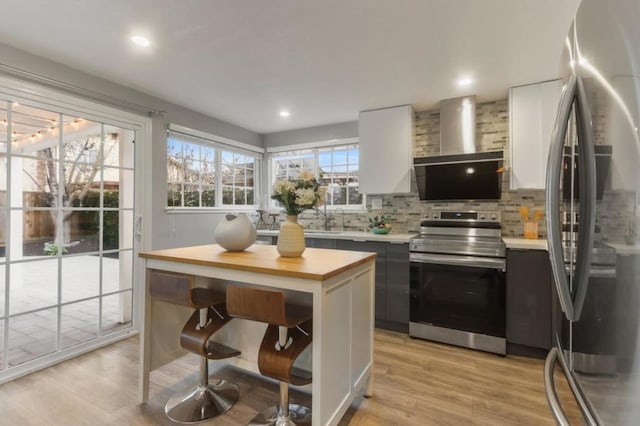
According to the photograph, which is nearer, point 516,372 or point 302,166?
point 516,372

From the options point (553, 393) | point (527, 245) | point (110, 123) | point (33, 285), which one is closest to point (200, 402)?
point (33, 285)

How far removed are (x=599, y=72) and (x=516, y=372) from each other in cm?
245

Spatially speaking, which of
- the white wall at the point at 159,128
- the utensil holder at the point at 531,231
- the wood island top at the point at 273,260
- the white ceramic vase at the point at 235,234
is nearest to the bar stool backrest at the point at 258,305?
the wood island top at the point at 273,260

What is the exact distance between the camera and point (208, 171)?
13.3ft

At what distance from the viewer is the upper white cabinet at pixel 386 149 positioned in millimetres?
3459

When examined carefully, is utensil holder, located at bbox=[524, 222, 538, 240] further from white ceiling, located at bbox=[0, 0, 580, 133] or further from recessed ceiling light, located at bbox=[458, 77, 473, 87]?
recessed ceiling light, located at bbox=[458, 77, 473, 87]

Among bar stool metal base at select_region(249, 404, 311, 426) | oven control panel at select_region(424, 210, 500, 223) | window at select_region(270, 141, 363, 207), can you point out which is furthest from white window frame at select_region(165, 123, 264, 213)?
oven control panel at select_region(424, 210, 500, 223)

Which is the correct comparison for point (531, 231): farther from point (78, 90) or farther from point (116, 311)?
point (78, 90)

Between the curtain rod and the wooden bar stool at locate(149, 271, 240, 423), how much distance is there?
184 cm

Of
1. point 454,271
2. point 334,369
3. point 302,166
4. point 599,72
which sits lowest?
point 334,369

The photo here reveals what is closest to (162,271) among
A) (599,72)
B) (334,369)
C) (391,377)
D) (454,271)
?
(334,369)

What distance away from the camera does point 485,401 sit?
1994 millimetres

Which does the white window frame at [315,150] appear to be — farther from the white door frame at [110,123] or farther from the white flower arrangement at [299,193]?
the white flower arrangement at [299,193]

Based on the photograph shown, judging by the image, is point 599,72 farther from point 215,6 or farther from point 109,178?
point 109,178
